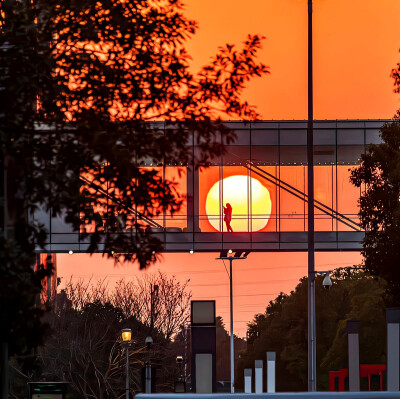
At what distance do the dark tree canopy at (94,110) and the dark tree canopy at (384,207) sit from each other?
80.5ft

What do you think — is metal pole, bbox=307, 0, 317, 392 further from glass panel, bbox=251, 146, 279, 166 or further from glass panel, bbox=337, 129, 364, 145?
glass panel, bbox=251, 146, 279, 166

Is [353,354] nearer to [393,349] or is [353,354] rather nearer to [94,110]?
[393,349]

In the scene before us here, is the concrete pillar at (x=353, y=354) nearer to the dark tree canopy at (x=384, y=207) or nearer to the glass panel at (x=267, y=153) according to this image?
the dark tree canopy at (x=384, y=207)

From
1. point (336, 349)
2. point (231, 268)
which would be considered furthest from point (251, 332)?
point (231, 268)

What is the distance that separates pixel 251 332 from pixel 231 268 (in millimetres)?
56237

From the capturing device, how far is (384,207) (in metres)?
43.5

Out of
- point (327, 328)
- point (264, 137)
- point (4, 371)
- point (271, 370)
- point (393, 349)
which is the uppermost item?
point (264, 137)

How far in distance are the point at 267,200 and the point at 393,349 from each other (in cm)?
3297

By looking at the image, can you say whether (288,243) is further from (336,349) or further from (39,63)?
(39,63)

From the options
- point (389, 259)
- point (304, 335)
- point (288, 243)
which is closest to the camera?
point (389, 259)

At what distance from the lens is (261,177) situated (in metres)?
70.8

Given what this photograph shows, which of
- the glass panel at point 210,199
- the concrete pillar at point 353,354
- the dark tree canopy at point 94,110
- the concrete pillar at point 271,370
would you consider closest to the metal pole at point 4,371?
the dark tree canopy at point 94,110

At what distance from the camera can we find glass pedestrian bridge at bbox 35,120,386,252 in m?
68.9

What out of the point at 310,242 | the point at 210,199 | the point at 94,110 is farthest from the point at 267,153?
the point at 94,110
